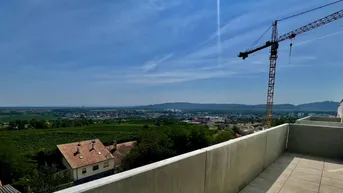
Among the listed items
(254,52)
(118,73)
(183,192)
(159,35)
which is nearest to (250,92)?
(254,52)

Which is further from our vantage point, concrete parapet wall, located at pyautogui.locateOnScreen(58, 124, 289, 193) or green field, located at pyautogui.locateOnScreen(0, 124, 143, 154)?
green field, located at pyautogui.locateOnScreen(0, 124, 143, 154)

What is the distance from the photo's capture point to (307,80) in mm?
15305


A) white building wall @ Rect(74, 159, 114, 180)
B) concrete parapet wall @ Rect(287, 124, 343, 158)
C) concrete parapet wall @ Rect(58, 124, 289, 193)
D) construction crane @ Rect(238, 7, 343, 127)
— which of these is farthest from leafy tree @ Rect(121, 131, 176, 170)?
concrete parapet wall @ Rect(58, 124, 289, 193)

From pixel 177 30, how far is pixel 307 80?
38.9 ft

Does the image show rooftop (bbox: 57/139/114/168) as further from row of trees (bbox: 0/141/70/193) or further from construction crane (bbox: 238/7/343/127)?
construction crane (bbox: 238/7/343/127)

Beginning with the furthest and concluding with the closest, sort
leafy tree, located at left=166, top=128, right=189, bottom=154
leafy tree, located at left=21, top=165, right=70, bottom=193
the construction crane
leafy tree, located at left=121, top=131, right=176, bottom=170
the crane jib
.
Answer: leafy tree, located at left=166, top=128, right=189, bottom=154 < the construction crane < the crane jib < leafy tree, located at left=121, top=131, right=176, bottom=170 < leafy tree, located at left=21, top=165, right=70, bottom=193

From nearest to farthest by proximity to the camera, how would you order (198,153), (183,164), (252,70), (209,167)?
(183,164) → (198,153) → (209,167) → (252,70)

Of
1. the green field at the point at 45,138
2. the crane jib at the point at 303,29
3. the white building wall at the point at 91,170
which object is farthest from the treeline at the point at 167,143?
the crane jib at the point at 303,29

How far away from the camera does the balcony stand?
3.86 ft

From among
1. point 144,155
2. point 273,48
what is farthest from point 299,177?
point 273,48

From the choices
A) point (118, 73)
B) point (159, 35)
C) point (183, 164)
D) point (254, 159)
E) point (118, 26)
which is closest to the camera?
point (183, 164)

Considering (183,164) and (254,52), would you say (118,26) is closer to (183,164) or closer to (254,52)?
(183,164)

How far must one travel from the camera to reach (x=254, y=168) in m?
→ 2.81

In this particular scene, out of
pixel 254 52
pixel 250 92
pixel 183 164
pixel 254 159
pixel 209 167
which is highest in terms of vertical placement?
pixel 254 52
